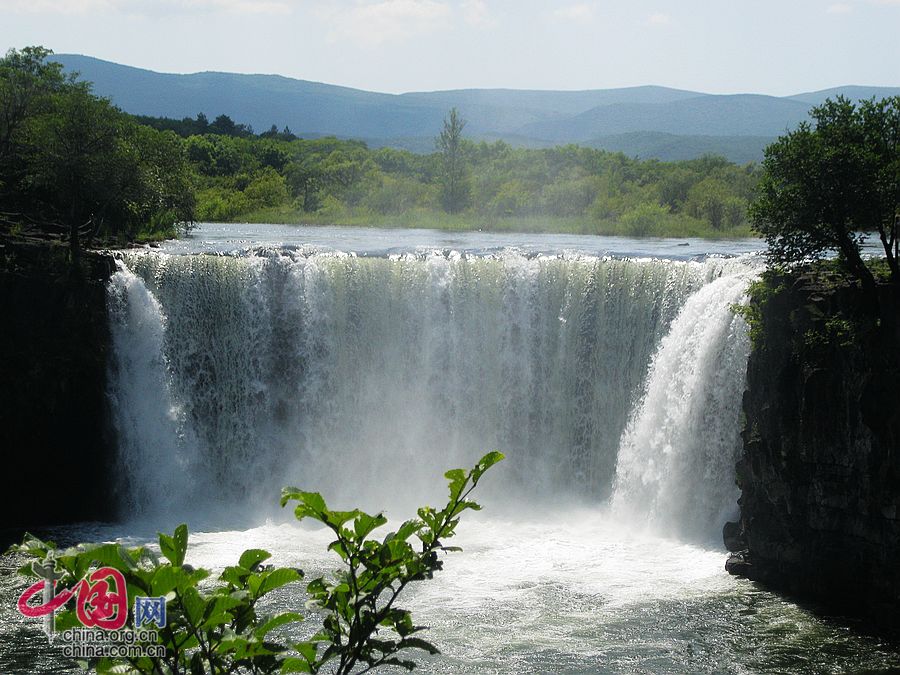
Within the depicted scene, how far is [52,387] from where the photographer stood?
20234 millimetres

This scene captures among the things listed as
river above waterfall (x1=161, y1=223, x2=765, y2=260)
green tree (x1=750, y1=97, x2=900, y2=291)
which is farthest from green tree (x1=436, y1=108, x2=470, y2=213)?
green tree (x1=750, y1=97, x2=900, y2=291)

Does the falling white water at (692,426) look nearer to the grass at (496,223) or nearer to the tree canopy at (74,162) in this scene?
the tree canopy at (74,162)

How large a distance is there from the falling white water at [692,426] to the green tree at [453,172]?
29.7 meters

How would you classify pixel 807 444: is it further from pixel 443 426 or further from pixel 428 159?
pixel 428 159

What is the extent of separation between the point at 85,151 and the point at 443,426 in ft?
31.4

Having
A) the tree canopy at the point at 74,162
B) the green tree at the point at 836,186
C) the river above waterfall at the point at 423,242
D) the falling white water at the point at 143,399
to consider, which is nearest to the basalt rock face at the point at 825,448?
the green tree at the point at 836,186

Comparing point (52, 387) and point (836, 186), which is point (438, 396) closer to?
point (52, 387)

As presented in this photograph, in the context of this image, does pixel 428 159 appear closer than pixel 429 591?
No

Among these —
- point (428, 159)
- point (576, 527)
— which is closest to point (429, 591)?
point (576, 527)

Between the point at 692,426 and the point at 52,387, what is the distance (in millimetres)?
11739

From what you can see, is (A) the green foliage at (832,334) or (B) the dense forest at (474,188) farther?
(B) the dense forest at (474,188)

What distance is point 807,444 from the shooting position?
53.5ft

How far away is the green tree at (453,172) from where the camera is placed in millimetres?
49500

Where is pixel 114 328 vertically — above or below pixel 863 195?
below
